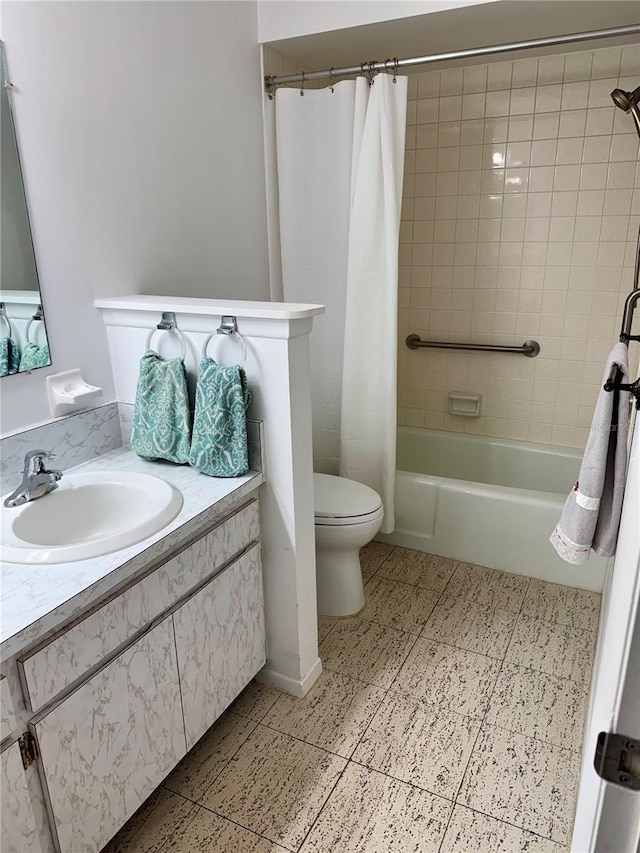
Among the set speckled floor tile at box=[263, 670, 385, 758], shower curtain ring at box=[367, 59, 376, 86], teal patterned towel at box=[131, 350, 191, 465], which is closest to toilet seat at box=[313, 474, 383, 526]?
speckled floor tile at box=[263, 670, 385, 758]

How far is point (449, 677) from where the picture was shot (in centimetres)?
199

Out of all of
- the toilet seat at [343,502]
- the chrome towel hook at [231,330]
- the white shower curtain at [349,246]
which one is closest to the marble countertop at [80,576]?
the chrome towel hook at [231,330]

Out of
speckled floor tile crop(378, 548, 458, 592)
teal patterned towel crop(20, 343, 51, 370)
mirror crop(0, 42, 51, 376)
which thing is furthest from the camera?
speckled floor tile crop(378, 548, 458, 592)

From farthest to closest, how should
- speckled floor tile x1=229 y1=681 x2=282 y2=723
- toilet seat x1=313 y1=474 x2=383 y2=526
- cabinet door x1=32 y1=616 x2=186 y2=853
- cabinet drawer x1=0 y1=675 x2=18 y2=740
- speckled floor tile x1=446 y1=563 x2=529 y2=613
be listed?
1. speckled floor tile x1=446 y1=563 x2=529 y2=613
2. toilet seat x1=313 y1=474 x2=383 y2=526
3. speckled floor tile x1=229 y1=681 x2=282 y2=723
4. cabinet door x1=32 y1=616 x2=186 y2=853
5. cabinet drawer x1=0 y1=675 x2=18 y2=740

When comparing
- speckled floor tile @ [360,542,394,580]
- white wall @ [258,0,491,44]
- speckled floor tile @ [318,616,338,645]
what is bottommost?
speckled floor tile @ [318,616,338,645]

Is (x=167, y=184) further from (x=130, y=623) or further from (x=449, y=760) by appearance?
(x=449, y=760)

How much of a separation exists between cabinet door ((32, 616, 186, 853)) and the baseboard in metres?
0.46

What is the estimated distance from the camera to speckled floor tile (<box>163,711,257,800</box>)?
163 centimetres

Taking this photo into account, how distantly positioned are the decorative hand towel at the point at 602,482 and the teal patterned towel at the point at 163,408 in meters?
1.04

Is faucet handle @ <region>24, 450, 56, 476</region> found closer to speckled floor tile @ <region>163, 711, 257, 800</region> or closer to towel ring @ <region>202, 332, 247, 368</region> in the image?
towel ring @ <region>202, 332, 247, 368</region>

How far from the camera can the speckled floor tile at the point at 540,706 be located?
69.6 inches

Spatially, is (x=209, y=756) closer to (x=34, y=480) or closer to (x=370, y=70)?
(x=34, y=480)

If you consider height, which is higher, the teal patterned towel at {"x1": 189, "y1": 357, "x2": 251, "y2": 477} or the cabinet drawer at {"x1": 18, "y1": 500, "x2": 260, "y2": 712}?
the teal patterned towel at {"x1": 189, "y1": 357, "x2": 251, "y2": 477}

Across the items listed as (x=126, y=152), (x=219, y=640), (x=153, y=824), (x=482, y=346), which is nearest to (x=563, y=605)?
(x=482, y=346)
